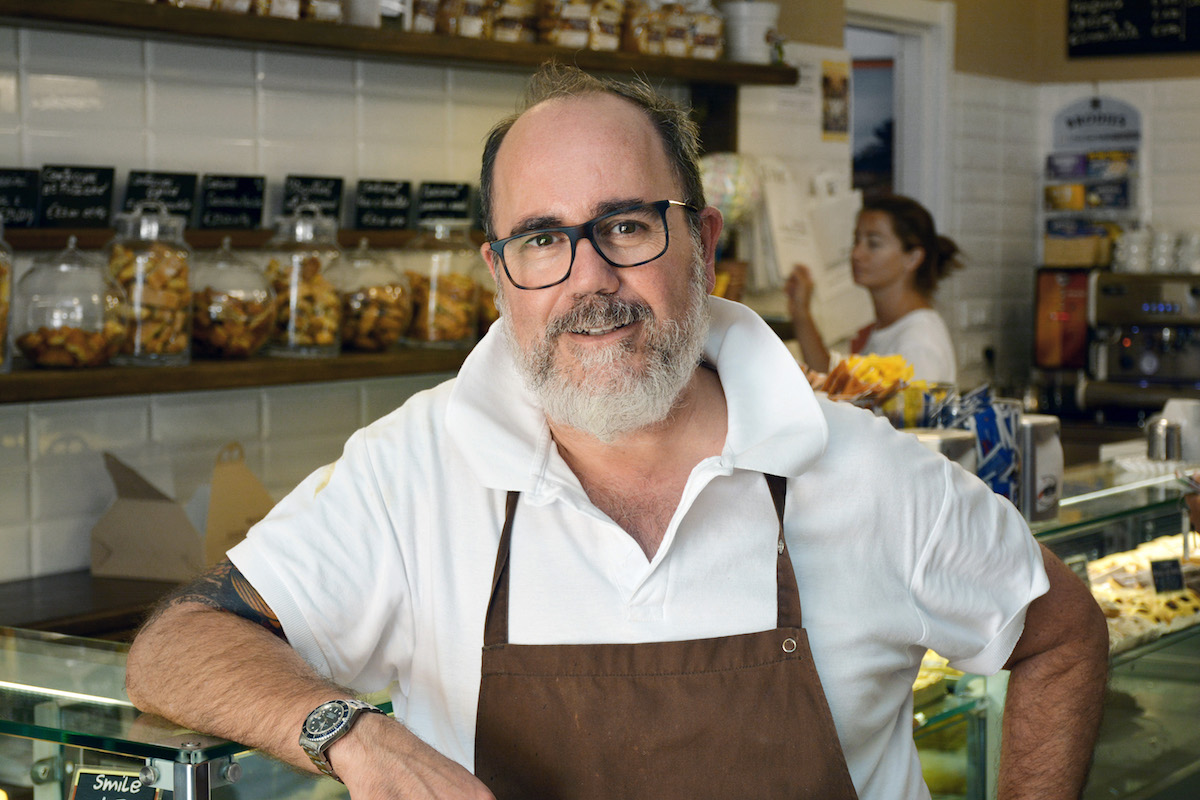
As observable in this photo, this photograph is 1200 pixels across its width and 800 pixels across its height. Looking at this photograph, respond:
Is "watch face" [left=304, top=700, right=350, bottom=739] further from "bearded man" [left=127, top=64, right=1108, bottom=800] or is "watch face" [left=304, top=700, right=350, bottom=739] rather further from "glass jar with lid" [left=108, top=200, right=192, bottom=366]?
"glass jar with lid" [left=108, top=200, right=192, bottom=366]

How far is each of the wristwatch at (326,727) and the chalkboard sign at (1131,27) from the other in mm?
5671

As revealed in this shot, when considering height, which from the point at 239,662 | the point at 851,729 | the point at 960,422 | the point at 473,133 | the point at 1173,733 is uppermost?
the point at 473,133

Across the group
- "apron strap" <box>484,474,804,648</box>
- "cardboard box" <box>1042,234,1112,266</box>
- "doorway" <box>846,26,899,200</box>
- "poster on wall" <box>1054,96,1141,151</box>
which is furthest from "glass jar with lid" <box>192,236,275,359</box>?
"poster on wall" <box>1054,96,1141,151</box>

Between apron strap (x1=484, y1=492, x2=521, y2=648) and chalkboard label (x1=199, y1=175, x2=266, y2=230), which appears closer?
apron strap (x1=484, y1=492, x2=521, y2=648)

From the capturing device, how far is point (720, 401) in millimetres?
1646

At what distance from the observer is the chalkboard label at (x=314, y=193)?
2.96 meters

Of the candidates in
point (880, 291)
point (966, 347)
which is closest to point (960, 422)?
point (880, 291)

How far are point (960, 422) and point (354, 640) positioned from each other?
1.18 meters

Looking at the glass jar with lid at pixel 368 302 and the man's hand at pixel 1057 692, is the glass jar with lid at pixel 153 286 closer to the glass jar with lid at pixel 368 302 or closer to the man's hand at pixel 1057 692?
the glass jar with lid at pixel 368 302

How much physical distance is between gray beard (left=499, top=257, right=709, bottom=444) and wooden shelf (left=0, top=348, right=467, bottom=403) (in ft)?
3.64

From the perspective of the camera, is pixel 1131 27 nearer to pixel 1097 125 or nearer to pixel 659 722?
pixel 1097 125

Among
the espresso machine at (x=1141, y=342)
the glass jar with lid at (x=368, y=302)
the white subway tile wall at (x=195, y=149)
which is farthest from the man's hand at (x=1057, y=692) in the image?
the espresso machine at (x=1141, y=342)

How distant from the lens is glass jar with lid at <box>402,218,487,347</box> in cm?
300

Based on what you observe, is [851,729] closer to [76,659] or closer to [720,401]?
[720,401]
